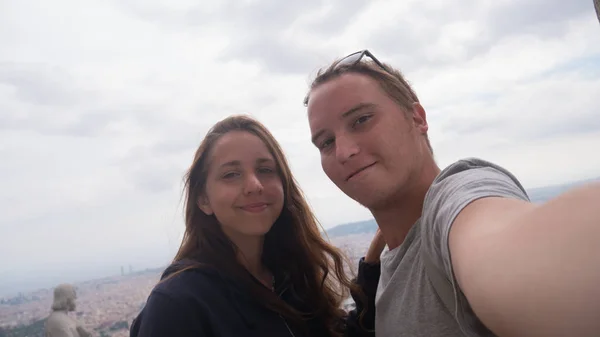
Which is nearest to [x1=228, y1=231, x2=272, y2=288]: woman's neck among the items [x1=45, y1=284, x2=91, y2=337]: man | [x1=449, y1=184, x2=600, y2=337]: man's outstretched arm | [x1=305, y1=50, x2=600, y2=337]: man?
[x1=305, y1=50, x2=600, y2=337]: man

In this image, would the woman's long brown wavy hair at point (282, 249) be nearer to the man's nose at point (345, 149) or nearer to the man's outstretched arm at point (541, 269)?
the man's nose at point (345, 149)

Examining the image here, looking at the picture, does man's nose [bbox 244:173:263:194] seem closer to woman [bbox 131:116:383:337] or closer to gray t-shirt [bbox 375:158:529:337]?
woman [bbox 131:116:383:337]

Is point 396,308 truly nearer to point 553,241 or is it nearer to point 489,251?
point 489,251

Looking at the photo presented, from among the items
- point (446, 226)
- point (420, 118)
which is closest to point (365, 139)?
point (420, 118)

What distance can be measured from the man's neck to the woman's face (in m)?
0.77

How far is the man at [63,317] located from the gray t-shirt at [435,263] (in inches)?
250

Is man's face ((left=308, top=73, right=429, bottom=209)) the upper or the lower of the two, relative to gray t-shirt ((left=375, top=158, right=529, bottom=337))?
upper

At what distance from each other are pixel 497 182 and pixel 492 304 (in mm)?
343

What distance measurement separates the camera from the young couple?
0.51m

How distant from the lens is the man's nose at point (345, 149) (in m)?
1.35

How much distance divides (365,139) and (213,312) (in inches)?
36.7

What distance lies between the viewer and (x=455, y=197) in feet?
2.77

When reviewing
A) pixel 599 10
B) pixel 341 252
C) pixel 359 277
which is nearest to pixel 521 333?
pixel 599 10

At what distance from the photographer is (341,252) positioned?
2537mm
